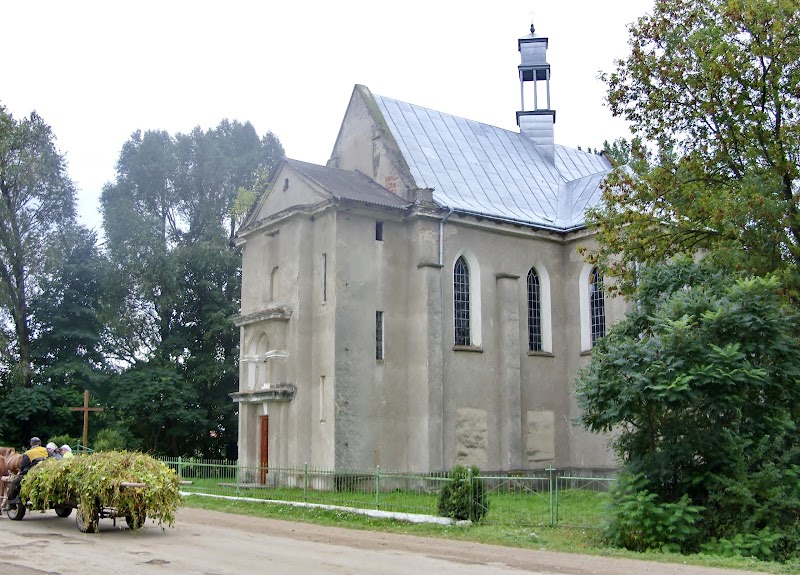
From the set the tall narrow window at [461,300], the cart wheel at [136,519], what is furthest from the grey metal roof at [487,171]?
the cart wheel at [136,519]

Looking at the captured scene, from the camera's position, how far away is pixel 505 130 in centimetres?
3512

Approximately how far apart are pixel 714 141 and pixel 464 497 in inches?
364

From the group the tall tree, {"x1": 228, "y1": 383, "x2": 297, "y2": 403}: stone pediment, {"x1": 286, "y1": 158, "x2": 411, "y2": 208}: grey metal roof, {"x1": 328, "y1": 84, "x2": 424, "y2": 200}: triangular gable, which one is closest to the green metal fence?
{"x1": 228, "y1": 383, "x2": 297, "y2": 403}: stone pediment

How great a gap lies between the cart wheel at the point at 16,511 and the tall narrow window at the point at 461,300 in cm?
1434

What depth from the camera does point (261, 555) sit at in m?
12.5

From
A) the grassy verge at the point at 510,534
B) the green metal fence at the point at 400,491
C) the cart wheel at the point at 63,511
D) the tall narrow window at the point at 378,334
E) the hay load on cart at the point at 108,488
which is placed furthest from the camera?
the tall narrow window at the point at 378,334

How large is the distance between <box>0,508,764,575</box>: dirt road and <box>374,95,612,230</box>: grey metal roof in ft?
48.4

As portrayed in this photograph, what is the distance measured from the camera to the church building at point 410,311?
2553cm

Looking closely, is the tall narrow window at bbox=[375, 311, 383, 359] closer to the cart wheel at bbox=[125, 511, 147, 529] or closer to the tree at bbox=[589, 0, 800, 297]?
the tree at bbox=[589, 0, 800, 297]

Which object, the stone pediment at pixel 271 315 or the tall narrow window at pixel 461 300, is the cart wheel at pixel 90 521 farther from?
the tall narrow window at pixel 461 300

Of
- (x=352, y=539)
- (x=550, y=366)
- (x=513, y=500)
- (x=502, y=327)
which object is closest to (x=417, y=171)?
(x=502, y=327)

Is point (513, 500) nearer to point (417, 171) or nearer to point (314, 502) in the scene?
point (314, 502)

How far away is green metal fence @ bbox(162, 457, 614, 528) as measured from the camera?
1698 cm

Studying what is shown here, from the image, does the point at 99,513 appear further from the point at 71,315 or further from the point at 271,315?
the point at 71,315
